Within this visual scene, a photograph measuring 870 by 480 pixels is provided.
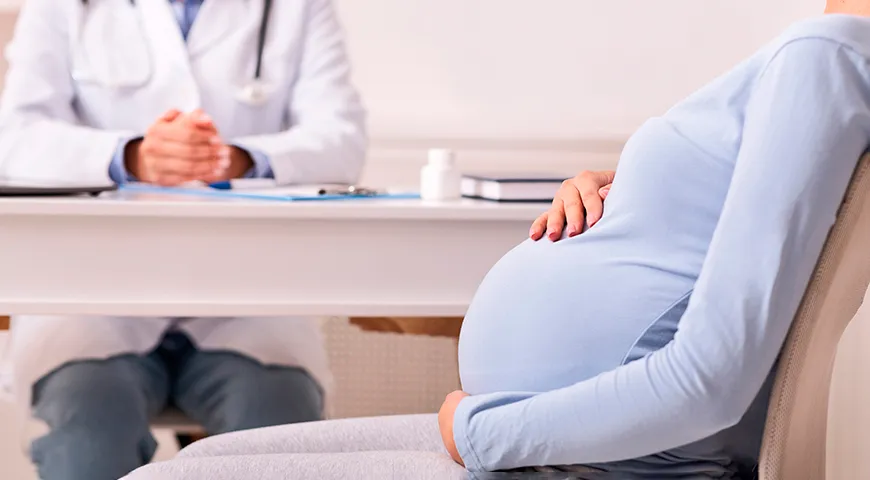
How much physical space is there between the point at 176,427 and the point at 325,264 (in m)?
0.37

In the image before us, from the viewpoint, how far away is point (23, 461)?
2.40 m

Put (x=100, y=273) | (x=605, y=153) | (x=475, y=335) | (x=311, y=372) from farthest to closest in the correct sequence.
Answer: (x=605, y=153) → (x=311, y=372) → (x=100, y=273) → (x=475, y=335)

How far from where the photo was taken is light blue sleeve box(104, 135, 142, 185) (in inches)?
61.8

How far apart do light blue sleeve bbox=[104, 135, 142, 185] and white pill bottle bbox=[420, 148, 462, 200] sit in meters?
0.51

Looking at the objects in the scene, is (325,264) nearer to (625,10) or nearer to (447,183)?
(447,183)

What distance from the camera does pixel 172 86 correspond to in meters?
1.78

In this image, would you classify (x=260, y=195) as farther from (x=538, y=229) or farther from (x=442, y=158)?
(x=538, y=229)

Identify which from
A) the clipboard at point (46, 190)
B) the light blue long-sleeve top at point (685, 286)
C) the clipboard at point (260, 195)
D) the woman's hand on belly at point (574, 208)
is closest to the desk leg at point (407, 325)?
the clipboard at point (260, 195)

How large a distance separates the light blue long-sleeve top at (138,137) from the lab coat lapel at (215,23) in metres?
0.02

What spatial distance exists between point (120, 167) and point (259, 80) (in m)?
0.37

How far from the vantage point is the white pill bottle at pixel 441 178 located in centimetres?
133

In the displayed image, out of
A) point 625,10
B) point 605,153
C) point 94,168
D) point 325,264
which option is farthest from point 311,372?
point 625,10

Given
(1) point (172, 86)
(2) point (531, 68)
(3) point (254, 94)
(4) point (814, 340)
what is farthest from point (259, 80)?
(4) point (814, 340)

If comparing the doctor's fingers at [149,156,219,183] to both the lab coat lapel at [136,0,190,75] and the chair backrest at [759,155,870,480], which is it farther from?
the chair backrest at [759,155,870,480]
